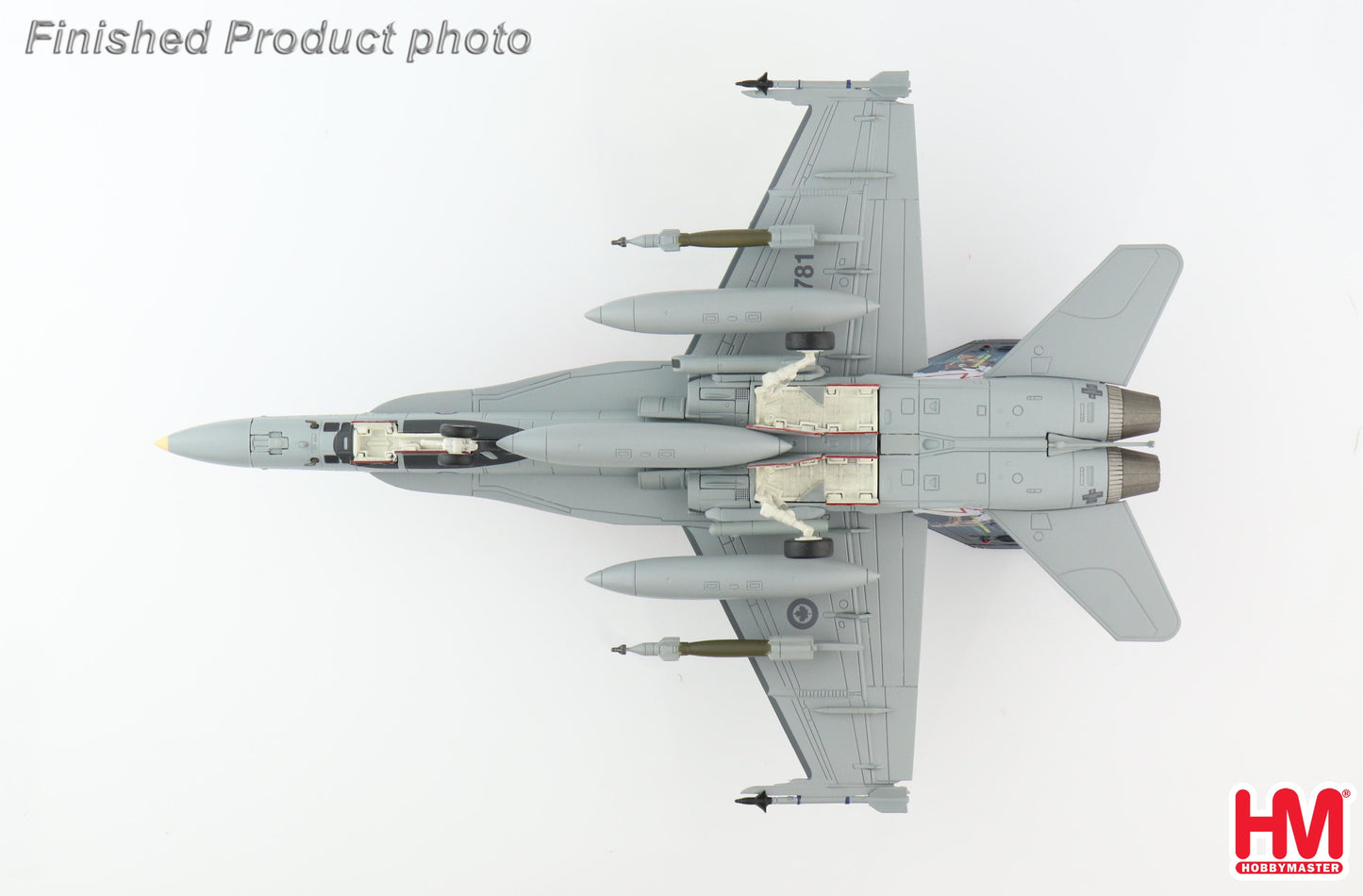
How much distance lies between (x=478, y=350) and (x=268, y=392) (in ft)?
4.61

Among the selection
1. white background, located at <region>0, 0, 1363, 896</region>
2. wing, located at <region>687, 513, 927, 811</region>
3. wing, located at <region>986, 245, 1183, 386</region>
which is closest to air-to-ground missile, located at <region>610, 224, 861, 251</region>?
white background, located at <region>0, 0, 1363, 896</region>

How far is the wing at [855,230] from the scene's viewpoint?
16.3 feet

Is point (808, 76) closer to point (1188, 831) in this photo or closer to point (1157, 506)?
point (1157, 506)

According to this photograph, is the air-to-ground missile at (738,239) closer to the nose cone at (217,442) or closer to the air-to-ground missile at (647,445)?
the air-to-ground missile at (647,445)

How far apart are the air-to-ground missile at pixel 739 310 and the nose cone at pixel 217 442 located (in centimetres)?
219

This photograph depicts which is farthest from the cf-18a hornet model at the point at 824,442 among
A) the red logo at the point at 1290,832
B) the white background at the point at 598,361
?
the red logo at the point at 1290,832

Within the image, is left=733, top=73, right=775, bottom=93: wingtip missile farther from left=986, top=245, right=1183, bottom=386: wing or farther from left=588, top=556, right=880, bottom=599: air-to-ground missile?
left=588, top=556, right=880, bottom=599: air-to-ground missile

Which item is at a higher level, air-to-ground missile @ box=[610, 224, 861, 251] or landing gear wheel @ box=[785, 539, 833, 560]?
air-to-ground missile @ box=[610, 224, 861, 251]

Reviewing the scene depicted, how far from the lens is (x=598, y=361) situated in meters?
5.66

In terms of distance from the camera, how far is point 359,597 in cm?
581

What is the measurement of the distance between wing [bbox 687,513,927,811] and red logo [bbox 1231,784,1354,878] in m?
2.49

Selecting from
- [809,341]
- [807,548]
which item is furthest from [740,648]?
[809,341]

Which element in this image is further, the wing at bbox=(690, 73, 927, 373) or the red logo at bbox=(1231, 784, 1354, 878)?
the red logo at bbox=(1231, 784, 1354, 878)

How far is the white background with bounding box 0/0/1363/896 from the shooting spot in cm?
573
